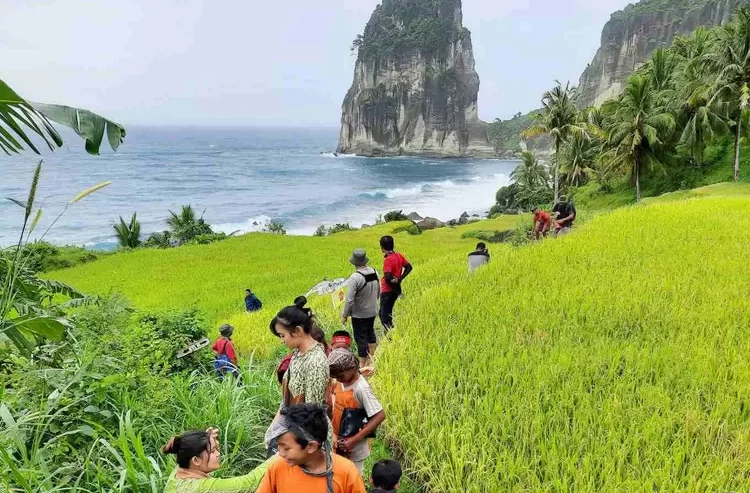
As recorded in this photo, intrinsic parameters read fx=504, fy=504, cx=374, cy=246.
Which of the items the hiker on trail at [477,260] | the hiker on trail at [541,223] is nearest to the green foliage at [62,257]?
the hiker on trail at [477,260]

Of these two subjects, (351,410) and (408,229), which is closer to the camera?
(351,410)

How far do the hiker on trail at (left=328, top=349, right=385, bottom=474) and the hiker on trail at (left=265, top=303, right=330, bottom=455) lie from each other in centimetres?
8

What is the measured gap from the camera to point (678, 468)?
328 cm

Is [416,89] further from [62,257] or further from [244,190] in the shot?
[62,257]

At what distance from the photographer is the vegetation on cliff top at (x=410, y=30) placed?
116 meters

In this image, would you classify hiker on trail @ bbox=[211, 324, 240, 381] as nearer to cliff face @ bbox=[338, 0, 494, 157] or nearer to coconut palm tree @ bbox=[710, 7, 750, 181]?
coconut palm tree @ bbox=[710, 7, 750, 181]

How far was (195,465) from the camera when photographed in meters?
2.63

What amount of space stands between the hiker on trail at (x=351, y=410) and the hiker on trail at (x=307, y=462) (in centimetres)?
73

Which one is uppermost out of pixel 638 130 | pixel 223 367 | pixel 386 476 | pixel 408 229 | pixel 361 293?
pixel 638 130

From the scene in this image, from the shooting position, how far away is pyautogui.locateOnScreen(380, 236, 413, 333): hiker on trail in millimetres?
5970

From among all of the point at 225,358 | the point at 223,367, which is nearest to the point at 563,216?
the point at 225,358

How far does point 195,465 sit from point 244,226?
152 ft

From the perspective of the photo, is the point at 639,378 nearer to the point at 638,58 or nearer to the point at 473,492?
the point at 473,492

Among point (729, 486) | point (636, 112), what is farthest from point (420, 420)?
point (636, 112)
